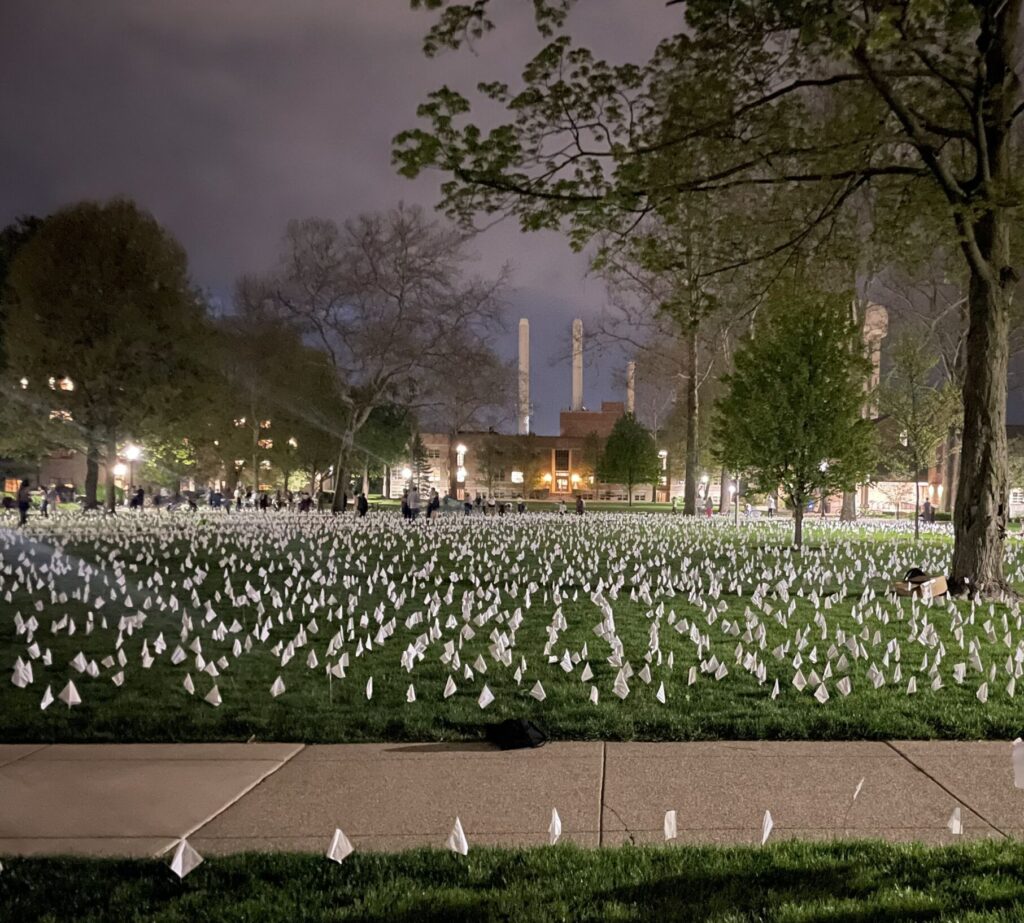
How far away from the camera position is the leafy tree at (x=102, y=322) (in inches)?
1503

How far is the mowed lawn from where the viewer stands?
6500mm

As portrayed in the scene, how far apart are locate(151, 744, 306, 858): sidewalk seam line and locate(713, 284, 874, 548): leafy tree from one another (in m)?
18.7

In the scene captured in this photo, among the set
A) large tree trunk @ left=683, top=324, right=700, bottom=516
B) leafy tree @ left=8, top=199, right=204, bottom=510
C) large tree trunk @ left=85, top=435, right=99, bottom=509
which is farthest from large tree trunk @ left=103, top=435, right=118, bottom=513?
large tree trunk @ left=683, top=324, right=700, bottom=516

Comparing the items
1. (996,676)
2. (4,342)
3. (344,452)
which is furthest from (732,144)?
(4,342)

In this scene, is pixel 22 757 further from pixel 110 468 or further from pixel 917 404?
pixel 110 468

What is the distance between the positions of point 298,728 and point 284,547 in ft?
49.0

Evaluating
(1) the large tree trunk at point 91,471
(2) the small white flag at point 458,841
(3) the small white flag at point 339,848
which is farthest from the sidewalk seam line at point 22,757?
(1) the large tree trunk at point 91,471

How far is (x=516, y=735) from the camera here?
19.5 feet

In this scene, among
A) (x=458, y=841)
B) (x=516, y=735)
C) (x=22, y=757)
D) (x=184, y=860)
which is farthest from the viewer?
(x=516, y=735)

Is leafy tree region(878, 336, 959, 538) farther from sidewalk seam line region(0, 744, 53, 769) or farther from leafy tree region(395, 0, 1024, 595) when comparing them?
sidewalk seam line region(0, 744, 53, 769)

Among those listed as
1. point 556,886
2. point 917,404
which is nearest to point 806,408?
point 917,404

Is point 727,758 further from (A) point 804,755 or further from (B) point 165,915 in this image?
(B) point 165,915

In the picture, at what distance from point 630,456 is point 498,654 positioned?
2721 inches

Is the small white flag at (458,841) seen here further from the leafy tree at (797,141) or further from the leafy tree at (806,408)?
the leafy tree at (806,408)
